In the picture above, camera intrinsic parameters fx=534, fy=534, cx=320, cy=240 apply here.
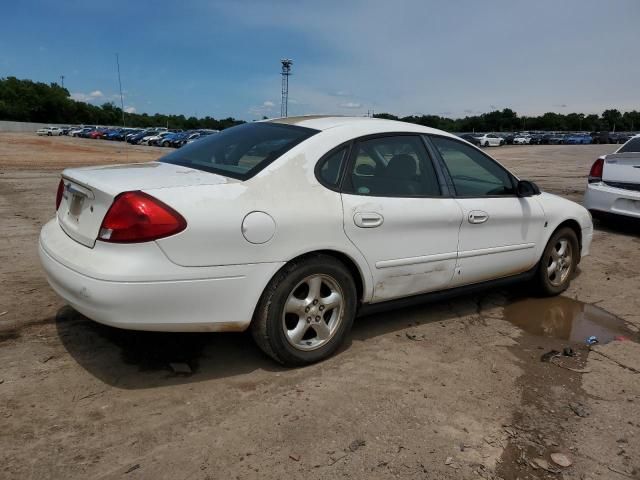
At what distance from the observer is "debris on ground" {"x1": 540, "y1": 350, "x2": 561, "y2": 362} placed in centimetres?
375

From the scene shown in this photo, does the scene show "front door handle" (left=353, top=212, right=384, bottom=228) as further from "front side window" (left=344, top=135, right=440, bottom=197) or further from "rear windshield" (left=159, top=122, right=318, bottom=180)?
"rear windshield" (left=159, top=122, right=318, bottom=180)

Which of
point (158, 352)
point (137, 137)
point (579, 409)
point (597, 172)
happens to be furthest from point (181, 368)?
point (137, 137)

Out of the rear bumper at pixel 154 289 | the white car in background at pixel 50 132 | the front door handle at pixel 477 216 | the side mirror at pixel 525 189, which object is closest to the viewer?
the rear bumper at pixel 154 289

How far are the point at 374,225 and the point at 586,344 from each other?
1967mm

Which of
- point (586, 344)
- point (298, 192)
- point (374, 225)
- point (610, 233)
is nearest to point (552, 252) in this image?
point (586, 344)

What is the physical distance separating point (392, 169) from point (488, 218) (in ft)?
3.20

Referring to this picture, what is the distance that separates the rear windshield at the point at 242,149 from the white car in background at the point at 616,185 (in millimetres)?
5924

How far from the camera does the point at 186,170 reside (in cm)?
346

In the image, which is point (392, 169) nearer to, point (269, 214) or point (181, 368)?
point (269, 214)

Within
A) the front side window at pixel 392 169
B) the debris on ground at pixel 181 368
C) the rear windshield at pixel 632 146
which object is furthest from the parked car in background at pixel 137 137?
the debris on ground at pixel 181 368

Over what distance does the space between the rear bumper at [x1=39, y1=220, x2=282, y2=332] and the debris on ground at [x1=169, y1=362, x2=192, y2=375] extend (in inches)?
17.8

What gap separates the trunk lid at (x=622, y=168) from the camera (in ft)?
24.8

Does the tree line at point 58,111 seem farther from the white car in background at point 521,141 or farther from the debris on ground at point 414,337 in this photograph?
the debris on ground at point 414,337

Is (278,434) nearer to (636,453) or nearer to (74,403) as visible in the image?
(74,403)
